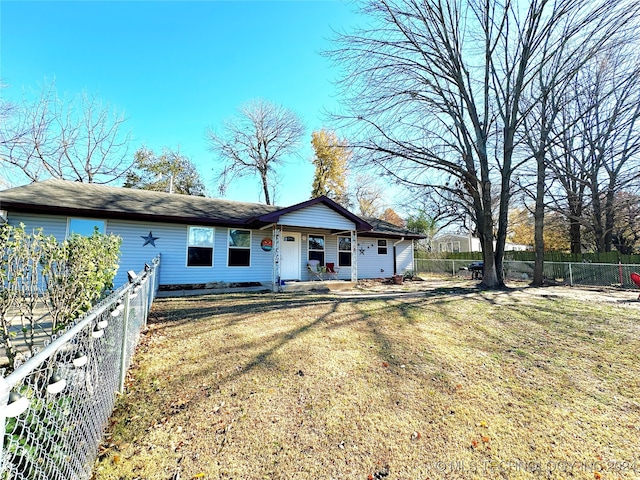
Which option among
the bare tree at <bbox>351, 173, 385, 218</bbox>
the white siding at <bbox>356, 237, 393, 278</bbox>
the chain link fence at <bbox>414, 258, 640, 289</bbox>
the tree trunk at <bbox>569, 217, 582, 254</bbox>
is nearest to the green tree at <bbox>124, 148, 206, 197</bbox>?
the bare tree at <bbox>351, 173, 385, 218</bbox>

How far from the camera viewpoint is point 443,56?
11.3 m

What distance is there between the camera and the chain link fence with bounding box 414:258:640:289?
40.6 ft

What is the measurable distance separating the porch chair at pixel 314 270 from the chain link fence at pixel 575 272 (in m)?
12.1

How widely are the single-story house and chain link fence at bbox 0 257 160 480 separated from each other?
751cm

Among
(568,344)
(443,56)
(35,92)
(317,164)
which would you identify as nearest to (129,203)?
(35,92)

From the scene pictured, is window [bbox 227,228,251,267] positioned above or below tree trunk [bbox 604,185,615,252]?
below

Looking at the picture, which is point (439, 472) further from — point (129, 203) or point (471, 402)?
point (129, 203)

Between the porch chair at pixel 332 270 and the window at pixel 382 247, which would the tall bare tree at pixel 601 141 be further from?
the porch chair at pixel 332 270

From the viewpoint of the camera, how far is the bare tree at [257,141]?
81.3 feet

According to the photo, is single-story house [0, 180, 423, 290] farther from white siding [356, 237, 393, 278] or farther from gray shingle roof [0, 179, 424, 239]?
white siding [356, 237, 393, 278]

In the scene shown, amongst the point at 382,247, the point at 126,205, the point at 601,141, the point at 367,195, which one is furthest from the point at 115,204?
the point at 367,195

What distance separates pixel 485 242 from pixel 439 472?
11198 millimetres

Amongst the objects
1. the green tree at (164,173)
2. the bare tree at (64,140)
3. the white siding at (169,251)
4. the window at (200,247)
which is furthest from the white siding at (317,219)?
the green tree at (164,173)

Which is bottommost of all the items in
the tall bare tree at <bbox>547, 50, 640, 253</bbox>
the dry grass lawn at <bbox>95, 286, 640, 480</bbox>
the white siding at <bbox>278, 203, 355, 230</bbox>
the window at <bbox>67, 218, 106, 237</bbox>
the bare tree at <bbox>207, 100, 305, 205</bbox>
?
the dry grass lawn at <bbox>95, 286, 640, 480</bbox>
